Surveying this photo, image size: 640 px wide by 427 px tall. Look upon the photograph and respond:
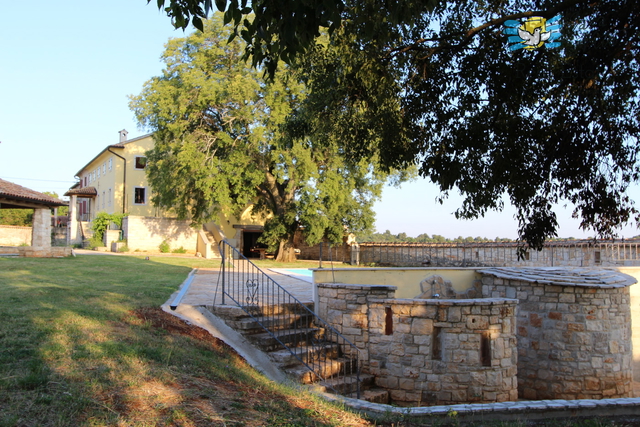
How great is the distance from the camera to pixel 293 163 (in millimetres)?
24844

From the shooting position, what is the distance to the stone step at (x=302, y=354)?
24.9 feet

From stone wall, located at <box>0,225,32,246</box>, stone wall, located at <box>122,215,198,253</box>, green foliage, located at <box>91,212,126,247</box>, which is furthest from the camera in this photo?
green foliage, located at <box>91,212,126,247</box>

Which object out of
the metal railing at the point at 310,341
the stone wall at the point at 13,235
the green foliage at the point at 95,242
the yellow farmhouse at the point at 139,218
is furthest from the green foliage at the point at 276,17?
the stone wall at the point at 13,235

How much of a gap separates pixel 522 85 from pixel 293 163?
18332mm

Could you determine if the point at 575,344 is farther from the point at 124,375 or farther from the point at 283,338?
the point at 124,375

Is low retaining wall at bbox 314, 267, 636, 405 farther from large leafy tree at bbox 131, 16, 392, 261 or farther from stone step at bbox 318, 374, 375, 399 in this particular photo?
large leafy tree at bbox 131, 16, 392, 261

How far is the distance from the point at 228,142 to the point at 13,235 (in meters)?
15.7

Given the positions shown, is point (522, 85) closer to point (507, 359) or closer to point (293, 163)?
point (507, 359)

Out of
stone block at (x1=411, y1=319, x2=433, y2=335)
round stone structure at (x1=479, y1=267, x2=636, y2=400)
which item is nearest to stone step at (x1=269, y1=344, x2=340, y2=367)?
stone block at (x1=411, y1=319, x2=433, y2=335)

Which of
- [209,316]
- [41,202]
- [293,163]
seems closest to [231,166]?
[293,163]

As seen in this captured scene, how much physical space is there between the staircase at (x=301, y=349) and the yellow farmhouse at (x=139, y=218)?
20.4 meters

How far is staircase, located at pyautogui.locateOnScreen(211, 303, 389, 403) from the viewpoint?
24.8 feet

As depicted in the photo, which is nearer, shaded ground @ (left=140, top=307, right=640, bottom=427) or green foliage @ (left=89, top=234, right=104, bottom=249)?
shaded ground @ (left=140, top=307, right=640, bottom=427)

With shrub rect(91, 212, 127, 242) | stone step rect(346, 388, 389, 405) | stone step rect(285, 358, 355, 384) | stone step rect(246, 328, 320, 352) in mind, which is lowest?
stone step rect(346, 388, 389, 405)
